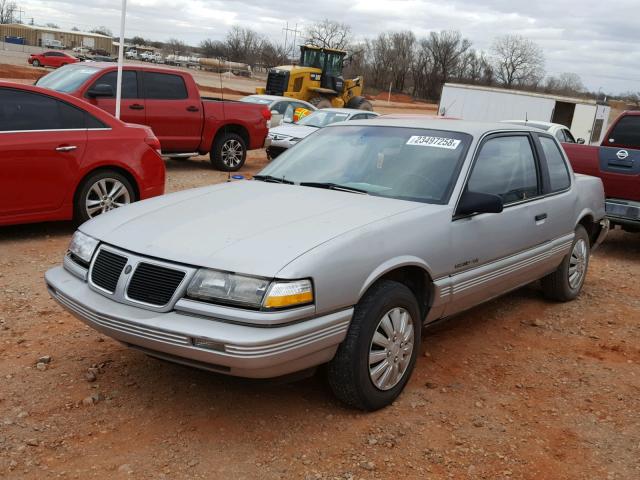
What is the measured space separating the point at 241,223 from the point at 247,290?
62cm

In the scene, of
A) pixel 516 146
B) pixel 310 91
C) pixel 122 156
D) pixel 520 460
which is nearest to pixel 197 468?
pixel 520 460

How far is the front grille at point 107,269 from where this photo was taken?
3430 millimetres

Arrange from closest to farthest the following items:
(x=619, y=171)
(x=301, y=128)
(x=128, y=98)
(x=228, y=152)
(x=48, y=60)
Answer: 1. (x=619, y=171)
2. (x=128, y=98)
3. (x=228, y=152)
4. (x=301, y=128)
5. (x=48, y=60)

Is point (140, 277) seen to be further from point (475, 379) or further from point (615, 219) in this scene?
point (615, 219)

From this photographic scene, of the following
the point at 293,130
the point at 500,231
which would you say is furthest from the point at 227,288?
the point at 293,130

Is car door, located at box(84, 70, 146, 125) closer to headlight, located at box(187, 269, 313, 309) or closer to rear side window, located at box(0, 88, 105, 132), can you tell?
rear side window, located at box(0, 88, 105, 132)

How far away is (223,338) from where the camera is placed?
3000 millimetres

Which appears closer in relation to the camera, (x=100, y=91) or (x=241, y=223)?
(x=241, y=223)

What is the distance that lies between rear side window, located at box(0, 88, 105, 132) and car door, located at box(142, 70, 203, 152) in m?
4.25

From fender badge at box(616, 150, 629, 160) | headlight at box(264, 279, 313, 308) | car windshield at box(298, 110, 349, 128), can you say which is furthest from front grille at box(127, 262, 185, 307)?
car windshield at box(298, 110, 349, 128)

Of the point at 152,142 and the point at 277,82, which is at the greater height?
the point at 277,82

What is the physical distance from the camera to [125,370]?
408 cm

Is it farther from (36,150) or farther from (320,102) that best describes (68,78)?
(320,102)

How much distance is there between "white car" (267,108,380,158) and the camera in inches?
565
